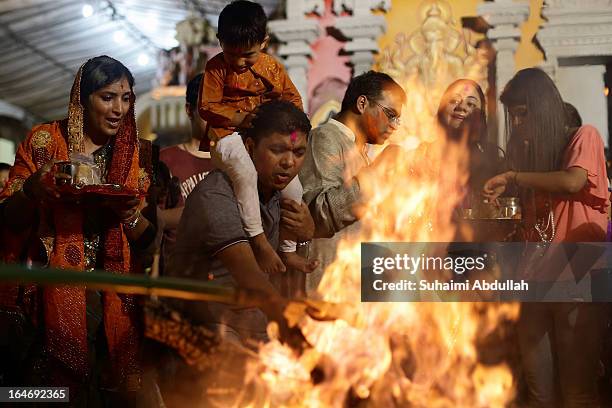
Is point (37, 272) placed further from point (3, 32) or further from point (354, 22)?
point (3, 32)

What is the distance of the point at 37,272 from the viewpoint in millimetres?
2041

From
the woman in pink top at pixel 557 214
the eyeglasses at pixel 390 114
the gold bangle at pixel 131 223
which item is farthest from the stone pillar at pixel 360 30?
the gold bangle at pixel 131 223

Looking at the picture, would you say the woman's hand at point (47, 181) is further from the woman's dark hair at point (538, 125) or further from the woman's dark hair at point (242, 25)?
the woman's dark hair at point (538, 125)

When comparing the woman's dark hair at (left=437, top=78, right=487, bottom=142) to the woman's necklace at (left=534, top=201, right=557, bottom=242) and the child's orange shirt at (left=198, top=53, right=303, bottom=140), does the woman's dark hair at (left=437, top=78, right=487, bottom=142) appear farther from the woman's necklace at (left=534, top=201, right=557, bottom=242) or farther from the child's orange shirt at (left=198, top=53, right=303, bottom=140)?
the child's orange shirt at (left=198, top=53, right=303, bottom=140)

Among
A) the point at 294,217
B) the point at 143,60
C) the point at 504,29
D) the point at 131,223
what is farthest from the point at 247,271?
the point at 143,60

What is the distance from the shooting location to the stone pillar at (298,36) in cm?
579

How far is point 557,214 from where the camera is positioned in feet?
13.3

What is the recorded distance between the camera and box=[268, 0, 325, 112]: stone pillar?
19.0 ft

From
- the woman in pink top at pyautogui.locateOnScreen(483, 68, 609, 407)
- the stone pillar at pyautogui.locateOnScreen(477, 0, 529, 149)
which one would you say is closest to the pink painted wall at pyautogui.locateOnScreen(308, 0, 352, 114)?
the stone pillar at pyautogui.locateOnScreen(477, 0, 529, 149)

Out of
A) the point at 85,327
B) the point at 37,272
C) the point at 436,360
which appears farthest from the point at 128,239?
the point at 436,360

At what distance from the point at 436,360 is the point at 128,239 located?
5.24ft

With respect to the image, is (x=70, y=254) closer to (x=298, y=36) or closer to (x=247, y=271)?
(x=247, y=271)

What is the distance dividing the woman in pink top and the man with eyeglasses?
2.50ft

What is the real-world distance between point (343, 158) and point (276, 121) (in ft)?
1.59
